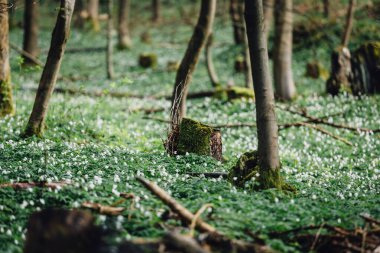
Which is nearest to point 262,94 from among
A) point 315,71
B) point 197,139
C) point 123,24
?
point 197,139

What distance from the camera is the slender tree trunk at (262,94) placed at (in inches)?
280

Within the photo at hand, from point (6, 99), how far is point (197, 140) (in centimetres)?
692

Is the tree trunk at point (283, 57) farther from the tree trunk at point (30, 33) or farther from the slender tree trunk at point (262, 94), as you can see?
the tree trunk at point (30, 33)

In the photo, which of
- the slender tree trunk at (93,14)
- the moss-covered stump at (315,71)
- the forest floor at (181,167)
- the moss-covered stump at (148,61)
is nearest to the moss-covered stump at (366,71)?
the forest floor at (181,167)

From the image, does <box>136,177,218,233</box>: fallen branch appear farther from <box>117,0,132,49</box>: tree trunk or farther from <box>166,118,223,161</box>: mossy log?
<box>117,0,132,49</box>: tree trunk

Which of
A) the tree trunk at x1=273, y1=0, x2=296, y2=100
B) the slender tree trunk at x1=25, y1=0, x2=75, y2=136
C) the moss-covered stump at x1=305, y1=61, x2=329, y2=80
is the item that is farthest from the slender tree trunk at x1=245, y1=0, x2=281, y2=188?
the moss-covered stump at x1=305, y1=61, x2=329, y2=80

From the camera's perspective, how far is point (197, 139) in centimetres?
1004

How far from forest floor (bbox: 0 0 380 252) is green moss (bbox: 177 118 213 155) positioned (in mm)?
446

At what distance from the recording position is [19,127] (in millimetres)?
12008

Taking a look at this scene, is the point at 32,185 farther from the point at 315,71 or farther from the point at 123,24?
the point at 123,24

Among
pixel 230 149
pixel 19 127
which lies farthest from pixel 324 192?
pixel 19 127

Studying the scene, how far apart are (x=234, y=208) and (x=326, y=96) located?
13529mm

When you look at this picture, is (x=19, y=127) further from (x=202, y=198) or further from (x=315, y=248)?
(x=315, y=248)

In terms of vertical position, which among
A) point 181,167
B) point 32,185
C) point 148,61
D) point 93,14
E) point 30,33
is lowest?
point 181,167
